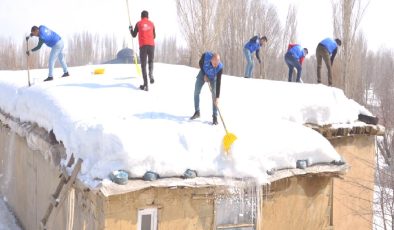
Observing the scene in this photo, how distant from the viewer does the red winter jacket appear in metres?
8.14

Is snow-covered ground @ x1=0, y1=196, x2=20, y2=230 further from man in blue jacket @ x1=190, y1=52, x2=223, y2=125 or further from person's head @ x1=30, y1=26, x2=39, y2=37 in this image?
man in blue jacket @ x1=190, y1=52, x2=223, y2=125

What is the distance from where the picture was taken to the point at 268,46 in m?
26.1

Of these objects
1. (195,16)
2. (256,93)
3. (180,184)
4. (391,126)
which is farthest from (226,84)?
(195,16)

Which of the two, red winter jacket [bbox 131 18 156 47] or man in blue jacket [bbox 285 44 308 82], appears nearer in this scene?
red winter jacket [bbox 131 18 156 47]

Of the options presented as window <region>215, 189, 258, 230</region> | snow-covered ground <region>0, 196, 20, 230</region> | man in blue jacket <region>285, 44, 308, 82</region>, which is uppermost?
man in blue jacket <region>285, 44, 308, 82</region>

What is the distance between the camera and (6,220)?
32.0ft

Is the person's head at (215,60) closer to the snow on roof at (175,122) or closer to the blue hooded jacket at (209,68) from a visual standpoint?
the blue hooded jacket at (209,68)

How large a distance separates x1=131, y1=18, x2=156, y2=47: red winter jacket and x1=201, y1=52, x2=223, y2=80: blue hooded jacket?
72.1 inches

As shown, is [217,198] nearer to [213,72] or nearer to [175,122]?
[175,122]

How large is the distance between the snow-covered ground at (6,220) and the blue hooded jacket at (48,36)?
12.4 ft

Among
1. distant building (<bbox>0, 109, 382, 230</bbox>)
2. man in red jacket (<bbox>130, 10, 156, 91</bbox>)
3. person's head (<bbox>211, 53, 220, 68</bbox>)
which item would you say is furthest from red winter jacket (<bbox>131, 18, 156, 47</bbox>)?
distant building (<bbox>0, 109, 382, 230</bbox>)

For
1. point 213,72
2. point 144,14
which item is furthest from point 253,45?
point 213,72

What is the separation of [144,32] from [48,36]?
232 centimetres

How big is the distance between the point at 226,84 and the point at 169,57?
3734 centimetres
